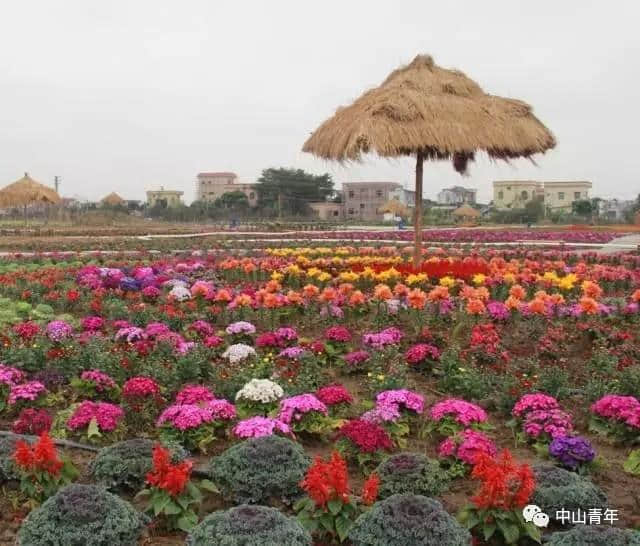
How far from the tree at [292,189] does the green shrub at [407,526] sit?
210ft

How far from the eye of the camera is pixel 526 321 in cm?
789

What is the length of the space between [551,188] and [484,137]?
96193 millimetres

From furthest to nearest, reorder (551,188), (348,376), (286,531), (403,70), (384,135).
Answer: (551,188) < (403,70) < (384,135) < (348,376) < (286,531)

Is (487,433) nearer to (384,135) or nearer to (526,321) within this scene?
(526,321)

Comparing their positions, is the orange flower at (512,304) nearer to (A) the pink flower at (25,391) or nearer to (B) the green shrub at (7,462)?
(A) the pink flower at (25,391)

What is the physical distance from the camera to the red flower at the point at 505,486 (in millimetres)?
3502

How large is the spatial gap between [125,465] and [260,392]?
4.37 ft

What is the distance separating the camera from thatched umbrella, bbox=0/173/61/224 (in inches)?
1399

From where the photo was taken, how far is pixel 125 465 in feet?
13.8

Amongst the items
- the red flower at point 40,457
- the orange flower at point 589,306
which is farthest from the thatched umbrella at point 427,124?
the red flower at point 40,457

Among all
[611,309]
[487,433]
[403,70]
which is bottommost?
[487,433]

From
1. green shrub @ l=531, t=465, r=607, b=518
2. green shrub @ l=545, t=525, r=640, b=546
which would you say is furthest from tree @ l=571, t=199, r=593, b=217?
green shrub @ l=545, t=525, r=640, b=546

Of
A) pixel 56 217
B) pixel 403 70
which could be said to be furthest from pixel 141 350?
pixel 56 217

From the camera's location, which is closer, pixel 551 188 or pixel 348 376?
pixel 348 376
